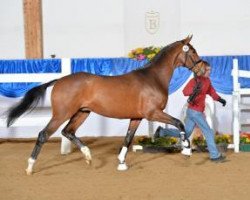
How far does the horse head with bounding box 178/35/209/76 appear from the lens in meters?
7.61

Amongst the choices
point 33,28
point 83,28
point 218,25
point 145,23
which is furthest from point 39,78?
point 218,25

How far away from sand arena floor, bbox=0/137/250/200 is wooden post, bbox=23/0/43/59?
217 inches

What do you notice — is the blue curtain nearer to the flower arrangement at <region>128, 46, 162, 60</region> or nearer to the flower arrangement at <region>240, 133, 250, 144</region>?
the flower arrangement at <region>128, 46, 162, 60</region>

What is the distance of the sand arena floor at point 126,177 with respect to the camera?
5738mm

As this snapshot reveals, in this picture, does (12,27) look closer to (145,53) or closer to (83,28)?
(83,28)

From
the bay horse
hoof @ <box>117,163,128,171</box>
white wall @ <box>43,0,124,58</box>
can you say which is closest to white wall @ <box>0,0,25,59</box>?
white wall @ <box>43,0,124,58</box>

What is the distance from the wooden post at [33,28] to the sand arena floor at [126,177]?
217 inches

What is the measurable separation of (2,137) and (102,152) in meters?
3.80

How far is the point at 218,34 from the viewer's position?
14.4 metres

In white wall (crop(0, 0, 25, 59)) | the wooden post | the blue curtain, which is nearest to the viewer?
the blue curtain

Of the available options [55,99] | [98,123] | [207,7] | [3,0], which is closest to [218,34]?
[207,7]

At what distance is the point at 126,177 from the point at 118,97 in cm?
132

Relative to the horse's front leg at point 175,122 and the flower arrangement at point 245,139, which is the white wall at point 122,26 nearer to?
the flower arrangement at point 245,139

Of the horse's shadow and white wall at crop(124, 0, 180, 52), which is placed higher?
white wall at crop(124, 0, 180, 52)
